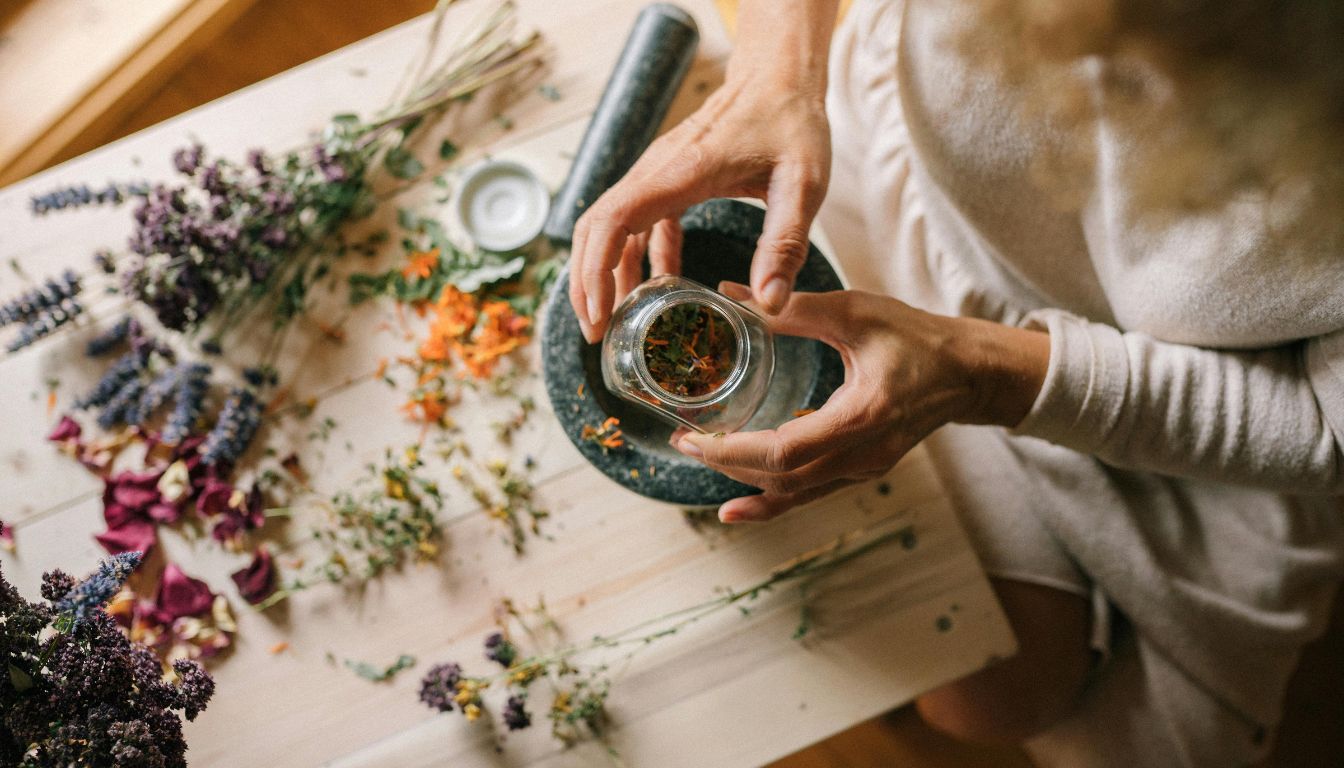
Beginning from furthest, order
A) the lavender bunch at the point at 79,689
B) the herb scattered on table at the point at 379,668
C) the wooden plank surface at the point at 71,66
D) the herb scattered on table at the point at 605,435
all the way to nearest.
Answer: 1. the wooden plank surface at the point at 71,66
2. the herb scattered on table at the point at 379,668
3. the herb scattered on table at the point at 605,435
4. the lavender bunch at the point at 79,689

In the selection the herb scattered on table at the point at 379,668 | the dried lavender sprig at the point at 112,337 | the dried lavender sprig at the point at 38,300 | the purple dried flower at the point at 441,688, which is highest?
the dried lavender sprig at the point at 38,300

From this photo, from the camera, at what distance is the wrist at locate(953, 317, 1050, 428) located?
82 cm

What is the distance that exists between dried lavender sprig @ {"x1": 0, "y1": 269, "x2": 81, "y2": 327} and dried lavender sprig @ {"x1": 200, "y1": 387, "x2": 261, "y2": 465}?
0.23 m

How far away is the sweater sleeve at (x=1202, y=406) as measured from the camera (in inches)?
31.5

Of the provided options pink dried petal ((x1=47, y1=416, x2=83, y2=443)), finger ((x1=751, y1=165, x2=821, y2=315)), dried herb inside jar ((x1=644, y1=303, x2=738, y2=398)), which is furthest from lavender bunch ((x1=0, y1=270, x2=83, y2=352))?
finger ((x1=751, y1=165, x2=821, y2=315))

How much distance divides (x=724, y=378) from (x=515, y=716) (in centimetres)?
47

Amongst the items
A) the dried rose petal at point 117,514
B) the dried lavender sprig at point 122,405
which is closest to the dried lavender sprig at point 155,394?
the dried lavender sprig at point 122,405

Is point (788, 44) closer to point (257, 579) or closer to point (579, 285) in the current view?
point (579, 285)

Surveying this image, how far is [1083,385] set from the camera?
0.82 metres

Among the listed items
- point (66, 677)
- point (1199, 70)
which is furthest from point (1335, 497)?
point (66, 677)

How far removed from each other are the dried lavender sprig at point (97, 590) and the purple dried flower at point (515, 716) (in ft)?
1.40

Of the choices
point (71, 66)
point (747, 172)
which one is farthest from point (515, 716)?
point (71, 66)

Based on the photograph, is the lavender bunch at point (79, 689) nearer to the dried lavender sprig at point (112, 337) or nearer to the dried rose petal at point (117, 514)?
the dried rose petal at point (117, 514)

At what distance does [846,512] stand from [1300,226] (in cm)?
54
